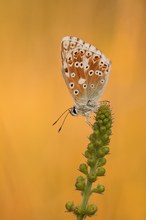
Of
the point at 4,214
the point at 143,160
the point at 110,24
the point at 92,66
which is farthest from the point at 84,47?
the point at 110,24

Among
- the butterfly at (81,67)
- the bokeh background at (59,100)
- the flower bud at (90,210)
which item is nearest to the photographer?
the flower bud at (90,210)

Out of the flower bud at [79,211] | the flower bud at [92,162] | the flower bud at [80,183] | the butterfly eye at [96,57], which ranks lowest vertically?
the flower bud at [79,211]

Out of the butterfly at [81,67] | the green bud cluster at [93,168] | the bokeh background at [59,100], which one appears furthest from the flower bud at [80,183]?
the bokeh background at [59,100]

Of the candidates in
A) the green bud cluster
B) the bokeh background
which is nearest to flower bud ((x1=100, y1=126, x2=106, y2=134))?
the green bud cluster

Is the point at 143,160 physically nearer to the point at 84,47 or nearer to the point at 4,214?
the point at 4,214

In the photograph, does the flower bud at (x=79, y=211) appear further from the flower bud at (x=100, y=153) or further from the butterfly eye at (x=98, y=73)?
the butterfly eye at (x=98, y=73)

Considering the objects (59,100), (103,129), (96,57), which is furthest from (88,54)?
(59,100)

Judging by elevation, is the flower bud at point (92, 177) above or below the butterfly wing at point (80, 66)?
below
